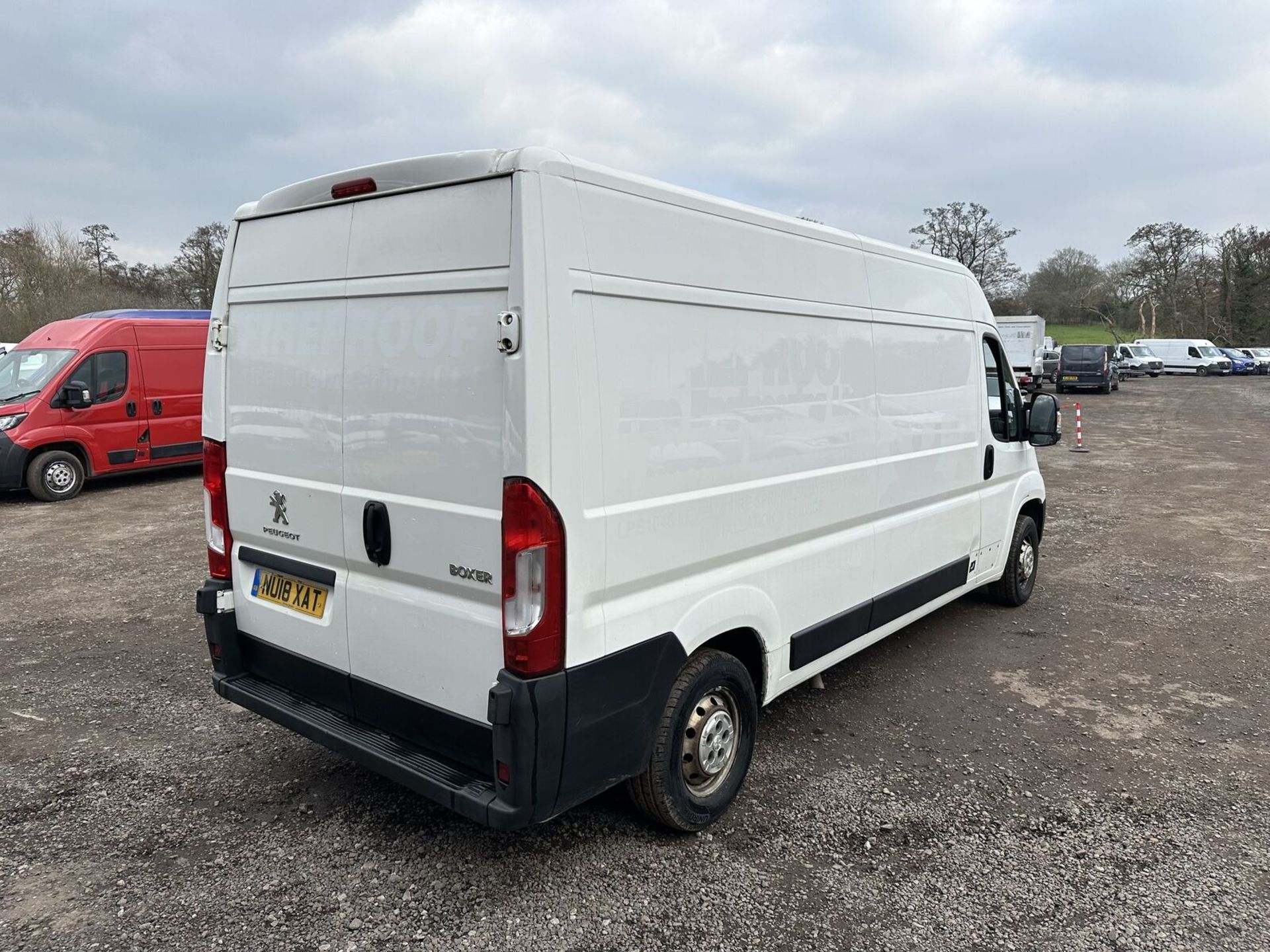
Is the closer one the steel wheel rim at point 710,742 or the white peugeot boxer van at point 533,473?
the white peugeot boxer van at point 533,473

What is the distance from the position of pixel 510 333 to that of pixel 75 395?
35.9 feet

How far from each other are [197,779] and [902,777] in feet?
10.3

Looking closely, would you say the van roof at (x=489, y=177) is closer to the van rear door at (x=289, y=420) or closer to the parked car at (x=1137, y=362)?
the van rear door at (x=289, y=420)

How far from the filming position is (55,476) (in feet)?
36.2

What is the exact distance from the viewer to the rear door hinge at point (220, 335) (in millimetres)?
3604

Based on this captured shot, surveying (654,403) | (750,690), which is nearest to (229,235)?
(654,403)

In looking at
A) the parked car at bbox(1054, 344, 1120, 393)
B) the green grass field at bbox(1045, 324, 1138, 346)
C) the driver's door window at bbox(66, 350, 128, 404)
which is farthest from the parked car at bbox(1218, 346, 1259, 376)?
the driver's door window at bbox(66, 350, 128, 404)

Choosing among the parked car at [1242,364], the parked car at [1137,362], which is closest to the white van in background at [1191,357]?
the parked car at [1242,364]

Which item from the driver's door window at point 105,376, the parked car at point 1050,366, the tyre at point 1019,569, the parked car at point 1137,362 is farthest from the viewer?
the parked car at point 1137,362

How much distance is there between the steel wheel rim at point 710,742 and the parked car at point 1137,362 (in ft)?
154

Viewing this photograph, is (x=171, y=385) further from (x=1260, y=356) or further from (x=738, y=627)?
(x=1260, y=356)

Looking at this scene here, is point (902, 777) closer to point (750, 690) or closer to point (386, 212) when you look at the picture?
point (750, 690)

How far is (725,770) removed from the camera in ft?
11.5

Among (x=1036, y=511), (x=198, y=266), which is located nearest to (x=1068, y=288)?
(x=198, y=266)
